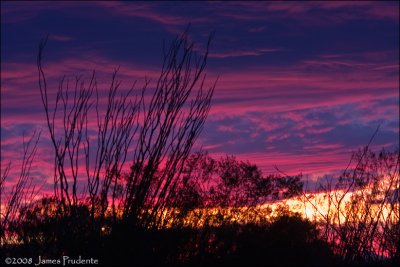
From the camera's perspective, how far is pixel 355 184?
769 centimetres

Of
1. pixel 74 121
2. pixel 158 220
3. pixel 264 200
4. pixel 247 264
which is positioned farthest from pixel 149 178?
pixel 264 200

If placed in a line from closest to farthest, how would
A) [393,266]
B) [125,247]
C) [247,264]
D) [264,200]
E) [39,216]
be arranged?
[125,247], [247,264], [393,266], [39,216], [264,200]

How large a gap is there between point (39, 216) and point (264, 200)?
16.5 ft

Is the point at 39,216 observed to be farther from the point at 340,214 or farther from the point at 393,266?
the point at 393,266

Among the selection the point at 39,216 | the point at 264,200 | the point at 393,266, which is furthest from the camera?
the point at 264,200

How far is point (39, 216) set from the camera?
7.50 meters

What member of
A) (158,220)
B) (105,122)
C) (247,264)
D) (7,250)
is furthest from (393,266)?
(7,250)

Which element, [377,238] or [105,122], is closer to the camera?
[105,122]

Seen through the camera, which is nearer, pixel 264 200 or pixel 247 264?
pixel 247 264

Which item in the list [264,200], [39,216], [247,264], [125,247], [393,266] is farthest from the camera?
[264,200]

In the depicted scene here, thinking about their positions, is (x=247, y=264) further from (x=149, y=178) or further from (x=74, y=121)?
(x=74, y=121)

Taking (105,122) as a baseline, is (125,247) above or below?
below

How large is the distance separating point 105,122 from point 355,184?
374cm

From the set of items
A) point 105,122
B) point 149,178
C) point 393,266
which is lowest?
point 393,266
